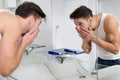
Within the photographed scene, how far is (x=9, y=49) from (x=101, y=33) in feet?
1.94

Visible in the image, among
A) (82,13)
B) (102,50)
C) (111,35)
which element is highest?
(82,13)

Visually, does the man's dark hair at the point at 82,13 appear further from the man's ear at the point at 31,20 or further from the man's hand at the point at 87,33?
the man's ear at the point at 31,20

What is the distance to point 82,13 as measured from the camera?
1.18 metres

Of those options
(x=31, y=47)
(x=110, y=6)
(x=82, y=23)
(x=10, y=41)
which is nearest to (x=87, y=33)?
(x=82, y=23)

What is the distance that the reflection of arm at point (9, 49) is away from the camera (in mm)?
795

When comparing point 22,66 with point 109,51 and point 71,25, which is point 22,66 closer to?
point 71,25

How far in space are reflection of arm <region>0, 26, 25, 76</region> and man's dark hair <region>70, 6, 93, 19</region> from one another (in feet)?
1.55

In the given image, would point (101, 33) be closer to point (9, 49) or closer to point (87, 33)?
point (87, 33)

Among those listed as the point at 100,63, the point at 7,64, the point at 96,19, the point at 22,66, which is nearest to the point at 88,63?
the point at 100,63

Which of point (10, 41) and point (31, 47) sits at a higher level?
point (10, 41)

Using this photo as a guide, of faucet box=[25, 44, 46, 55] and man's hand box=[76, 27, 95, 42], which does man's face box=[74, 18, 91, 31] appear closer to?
man's hand box=[76, 27, 95, 42]

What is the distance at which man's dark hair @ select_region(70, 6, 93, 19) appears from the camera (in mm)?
1179

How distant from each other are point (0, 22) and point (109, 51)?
2.16ft

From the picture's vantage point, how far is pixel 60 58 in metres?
1.31
